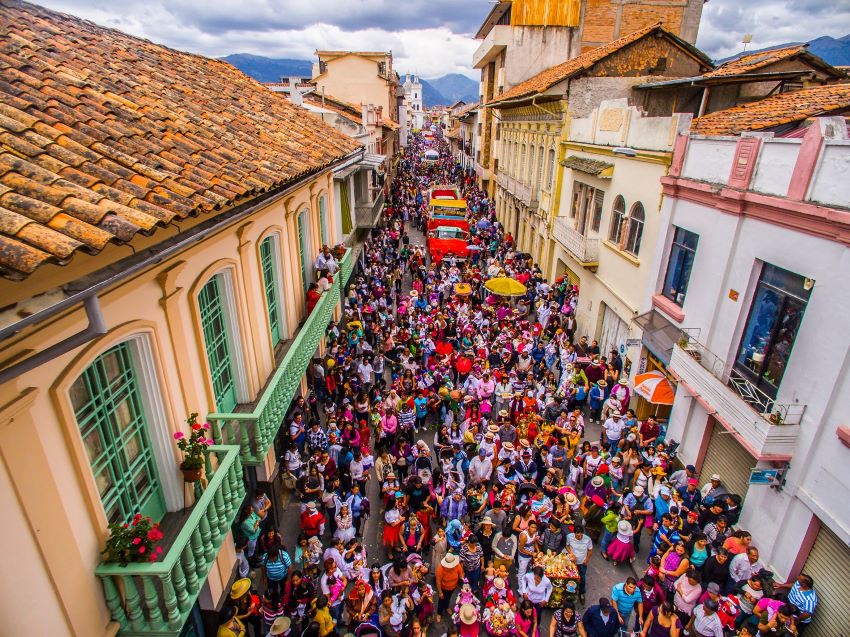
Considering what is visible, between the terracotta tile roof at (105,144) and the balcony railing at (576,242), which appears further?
the balcony railing at (576,242)

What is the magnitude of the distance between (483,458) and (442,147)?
95.8 metres

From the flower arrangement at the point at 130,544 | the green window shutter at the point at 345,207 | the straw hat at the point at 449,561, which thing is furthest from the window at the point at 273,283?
the green window shutter at the point at 345,207

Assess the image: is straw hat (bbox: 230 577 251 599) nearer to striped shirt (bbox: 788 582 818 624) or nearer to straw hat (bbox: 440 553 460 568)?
straw hat (bbox: 440 553 460 568)

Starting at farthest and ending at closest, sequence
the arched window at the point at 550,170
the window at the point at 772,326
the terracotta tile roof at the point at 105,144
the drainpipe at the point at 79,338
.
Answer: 1. the arched window at the point at 550,170
2. the window at the point at 772,326
3. the terracotta tile roof at the point at 105,144
4. the drainpipe at the point at 79,338

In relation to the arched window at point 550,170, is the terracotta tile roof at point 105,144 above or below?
above

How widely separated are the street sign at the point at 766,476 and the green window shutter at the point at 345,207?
15.0 meters

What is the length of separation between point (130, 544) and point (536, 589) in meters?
5.61

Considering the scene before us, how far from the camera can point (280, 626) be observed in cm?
731

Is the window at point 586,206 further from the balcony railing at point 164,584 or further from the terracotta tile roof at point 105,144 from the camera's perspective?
the balcony railing at point 164,584

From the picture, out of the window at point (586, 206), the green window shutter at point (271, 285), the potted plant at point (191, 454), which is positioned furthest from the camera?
the window at point (586, 206)

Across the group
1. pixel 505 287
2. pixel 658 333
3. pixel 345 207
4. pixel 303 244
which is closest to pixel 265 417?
pixel 303 244

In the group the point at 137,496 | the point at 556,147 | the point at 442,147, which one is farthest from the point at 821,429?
the point at 442,147

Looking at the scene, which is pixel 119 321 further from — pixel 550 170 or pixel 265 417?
pixel 550 170

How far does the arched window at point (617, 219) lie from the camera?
15.4 metres
